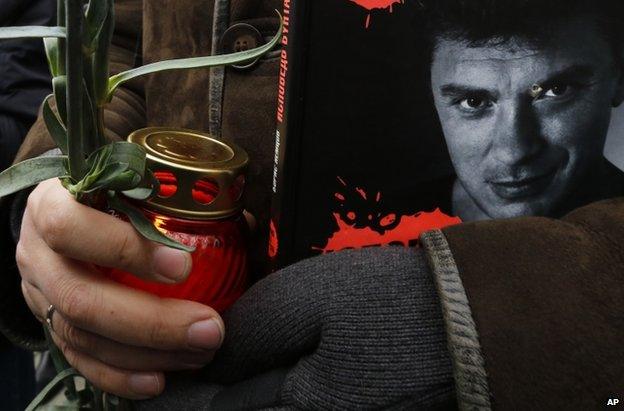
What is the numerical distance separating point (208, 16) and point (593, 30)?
328 millimetres

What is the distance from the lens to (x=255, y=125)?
522 millimetres

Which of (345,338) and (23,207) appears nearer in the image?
(345,338)

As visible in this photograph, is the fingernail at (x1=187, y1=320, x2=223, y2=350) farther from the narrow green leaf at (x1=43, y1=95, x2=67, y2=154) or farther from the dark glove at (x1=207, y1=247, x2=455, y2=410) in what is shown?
the narrow green leaf at (x1=43, y1=95, x2=67, y2=154)

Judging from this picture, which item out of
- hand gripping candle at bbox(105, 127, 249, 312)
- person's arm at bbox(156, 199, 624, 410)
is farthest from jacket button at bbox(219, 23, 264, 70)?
person's arm at bbox(156, 199, 624, 410)

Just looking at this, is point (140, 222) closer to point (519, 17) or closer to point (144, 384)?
point (144, 384)

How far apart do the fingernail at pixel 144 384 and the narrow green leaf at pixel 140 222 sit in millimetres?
105

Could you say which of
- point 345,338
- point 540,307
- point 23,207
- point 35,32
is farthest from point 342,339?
point 23,207

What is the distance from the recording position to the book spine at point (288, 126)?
0.39m

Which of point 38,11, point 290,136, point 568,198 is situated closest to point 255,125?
point 290,136

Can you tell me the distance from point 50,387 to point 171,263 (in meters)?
0.18

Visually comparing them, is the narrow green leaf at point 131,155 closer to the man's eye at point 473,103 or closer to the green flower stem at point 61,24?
the green flower stem at point 61,24

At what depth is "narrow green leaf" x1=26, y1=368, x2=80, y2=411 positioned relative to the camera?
477 millimetres

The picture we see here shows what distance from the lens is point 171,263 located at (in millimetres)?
387

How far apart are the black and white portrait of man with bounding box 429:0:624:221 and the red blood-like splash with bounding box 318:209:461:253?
3 centimetres
